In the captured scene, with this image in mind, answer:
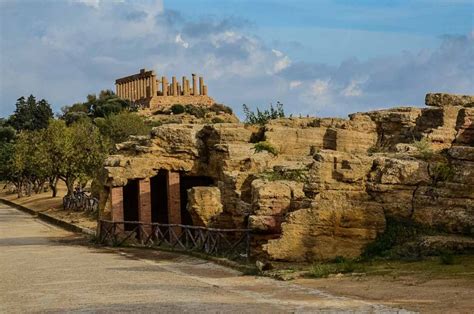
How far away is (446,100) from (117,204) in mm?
14043

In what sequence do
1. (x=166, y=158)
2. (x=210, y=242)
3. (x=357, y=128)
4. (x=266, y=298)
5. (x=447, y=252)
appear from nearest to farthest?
1. (x=266, y=298)
2. (x=447, y=252)
3. (x=210, y=242)
4. (x=357, y=128)
5. (x=166, y=158)

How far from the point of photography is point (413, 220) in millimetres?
20969

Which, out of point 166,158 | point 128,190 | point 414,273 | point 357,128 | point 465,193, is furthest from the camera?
point 128,190

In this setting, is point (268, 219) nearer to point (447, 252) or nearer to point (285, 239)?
point (285, 239)

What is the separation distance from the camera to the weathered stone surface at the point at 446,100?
26.8m

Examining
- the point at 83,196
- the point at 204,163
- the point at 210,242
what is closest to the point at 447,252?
the point at 210,242

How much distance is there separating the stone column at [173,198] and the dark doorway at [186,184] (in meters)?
0.88

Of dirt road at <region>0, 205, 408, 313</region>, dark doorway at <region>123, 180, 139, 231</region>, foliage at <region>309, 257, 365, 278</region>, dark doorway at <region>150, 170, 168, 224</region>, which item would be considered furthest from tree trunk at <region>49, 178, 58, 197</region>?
foliage at <region>309, 257, 365, 278</region>

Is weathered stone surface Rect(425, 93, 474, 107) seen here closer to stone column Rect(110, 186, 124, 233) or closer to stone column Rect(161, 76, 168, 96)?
stone column Rect(110, 186, 124, 233)

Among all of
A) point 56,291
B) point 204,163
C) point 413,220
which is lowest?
point 56,291

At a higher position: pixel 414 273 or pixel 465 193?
pixel 465 193

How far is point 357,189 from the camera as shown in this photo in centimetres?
2136

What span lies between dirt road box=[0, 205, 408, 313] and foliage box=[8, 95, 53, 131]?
273 ft

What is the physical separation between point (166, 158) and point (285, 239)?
13.5 meters
